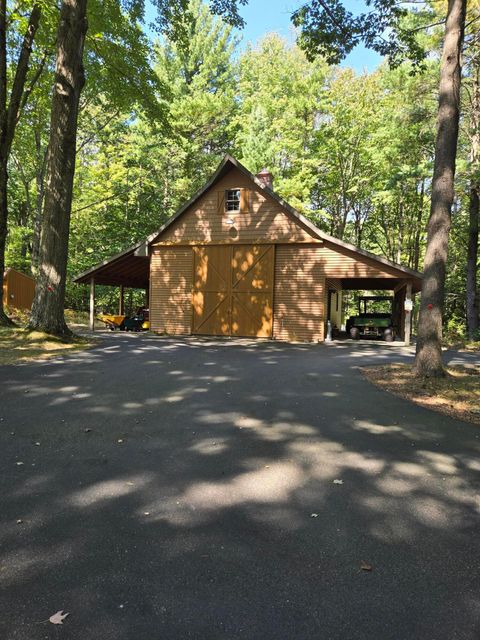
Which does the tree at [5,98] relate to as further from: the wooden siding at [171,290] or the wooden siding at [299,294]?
the wooden siding at [299,294]

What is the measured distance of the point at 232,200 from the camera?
19.1 m

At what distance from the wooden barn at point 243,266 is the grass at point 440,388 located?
7.76 metres

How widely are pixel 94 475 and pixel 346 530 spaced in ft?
6.91

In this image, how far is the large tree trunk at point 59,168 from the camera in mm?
12148

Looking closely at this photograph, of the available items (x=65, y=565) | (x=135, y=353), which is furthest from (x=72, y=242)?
(x=65, y=565)

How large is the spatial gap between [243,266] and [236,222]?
1936 millimetres

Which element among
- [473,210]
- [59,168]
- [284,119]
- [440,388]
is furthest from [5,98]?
[284,119]

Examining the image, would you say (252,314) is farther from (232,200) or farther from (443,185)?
(443,185)

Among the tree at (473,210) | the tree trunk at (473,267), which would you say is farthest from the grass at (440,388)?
the tree at (473,210)

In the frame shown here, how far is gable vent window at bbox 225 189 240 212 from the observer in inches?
748

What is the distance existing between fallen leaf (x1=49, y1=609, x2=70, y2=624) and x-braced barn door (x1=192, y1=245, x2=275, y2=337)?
16647 mm

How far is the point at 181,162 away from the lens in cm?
3169

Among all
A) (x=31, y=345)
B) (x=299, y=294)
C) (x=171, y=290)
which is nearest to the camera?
(x=31, y=345)

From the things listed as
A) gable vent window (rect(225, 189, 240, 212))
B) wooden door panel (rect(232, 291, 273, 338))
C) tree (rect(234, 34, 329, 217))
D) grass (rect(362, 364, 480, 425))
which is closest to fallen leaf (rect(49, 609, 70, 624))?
grass (rect(362, 364, 480, 425))
